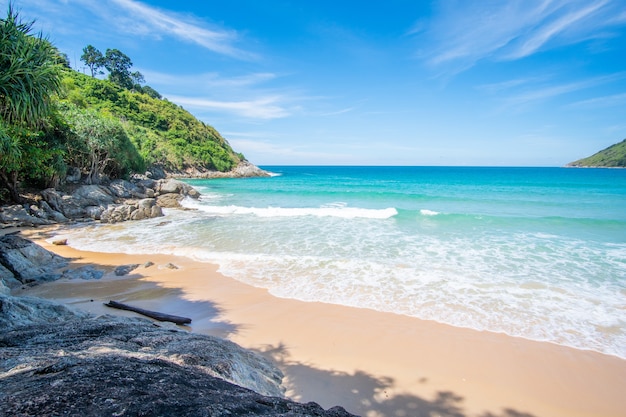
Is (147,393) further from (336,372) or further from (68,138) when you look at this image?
(68,138)

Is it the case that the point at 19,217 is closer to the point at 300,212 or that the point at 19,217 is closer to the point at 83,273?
the point at 83,273

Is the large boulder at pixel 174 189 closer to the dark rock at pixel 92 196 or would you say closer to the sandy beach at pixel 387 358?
the dark rock at pixel 92 196

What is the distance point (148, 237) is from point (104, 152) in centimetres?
1341

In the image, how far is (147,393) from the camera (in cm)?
172

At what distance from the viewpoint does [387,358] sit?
5090 millimetres

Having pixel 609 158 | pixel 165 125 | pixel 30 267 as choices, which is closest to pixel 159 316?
pixel 30 267

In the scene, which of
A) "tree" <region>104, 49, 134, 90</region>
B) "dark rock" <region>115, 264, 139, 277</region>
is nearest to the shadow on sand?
"dark rock" <region>115, 264, 139, 277</region>

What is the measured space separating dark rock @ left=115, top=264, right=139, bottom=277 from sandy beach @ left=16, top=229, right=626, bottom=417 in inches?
29.8

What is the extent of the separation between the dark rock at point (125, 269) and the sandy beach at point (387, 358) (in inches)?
29.8

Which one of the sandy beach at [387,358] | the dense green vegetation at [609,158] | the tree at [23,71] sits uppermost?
the dense green vegetation at [609,158]

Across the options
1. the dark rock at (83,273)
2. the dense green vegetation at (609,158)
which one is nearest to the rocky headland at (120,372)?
the dark rock at (83,273)

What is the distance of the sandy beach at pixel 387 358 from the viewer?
414 centimetres

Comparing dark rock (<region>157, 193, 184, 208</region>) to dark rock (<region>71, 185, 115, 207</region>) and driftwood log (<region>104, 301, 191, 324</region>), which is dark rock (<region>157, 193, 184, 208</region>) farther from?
driftwood log (<region>104, 301, 191, 324</region>)

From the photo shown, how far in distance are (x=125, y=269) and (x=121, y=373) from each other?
803cm
